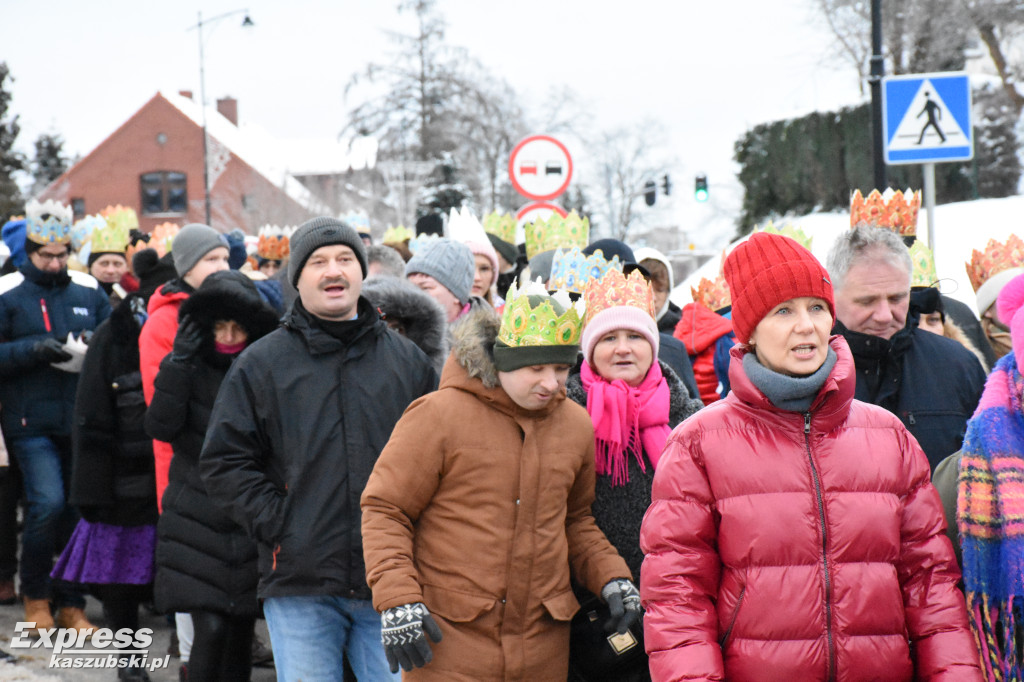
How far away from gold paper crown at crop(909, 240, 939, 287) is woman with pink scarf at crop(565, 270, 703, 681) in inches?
55.3

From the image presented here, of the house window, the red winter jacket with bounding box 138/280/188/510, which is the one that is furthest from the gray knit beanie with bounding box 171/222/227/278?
the house window

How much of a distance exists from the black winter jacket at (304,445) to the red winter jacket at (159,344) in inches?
50.0

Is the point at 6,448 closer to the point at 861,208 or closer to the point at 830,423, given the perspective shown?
the point at 861,208

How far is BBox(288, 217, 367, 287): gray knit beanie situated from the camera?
14.2 ft

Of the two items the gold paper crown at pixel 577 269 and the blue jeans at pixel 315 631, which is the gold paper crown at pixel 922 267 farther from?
the blue jeans at pixel 315 631

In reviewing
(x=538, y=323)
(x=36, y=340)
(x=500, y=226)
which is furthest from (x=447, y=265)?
(x=500, y=226)

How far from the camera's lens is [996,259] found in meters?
5.77

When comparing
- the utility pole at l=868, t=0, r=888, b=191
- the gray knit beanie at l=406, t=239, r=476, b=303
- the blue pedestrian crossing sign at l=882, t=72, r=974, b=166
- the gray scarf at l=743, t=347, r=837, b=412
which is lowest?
the gray scarf at l=743, t=347, r=837, b=412

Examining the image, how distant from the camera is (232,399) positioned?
13.4 feet

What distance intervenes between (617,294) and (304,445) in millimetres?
1328

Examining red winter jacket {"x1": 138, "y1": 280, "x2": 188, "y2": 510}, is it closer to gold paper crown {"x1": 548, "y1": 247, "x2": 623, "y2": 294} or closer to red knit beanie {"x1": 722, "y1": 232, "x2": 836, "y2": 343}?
gold paper crown {"x1": 548, "y1": 247, "x2": 623, "y2": 294}

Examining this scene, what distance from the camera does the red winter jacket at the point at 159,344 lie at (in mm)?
5289

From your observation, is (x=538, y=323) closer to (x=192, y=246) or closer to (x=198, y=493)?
(x=198, y=493)

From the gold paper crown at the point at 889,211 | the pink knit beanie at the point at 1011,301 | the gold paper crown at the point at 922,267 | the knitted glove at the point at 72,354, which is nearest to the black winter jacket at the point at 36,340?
the knitted glove at the point at 72,354
